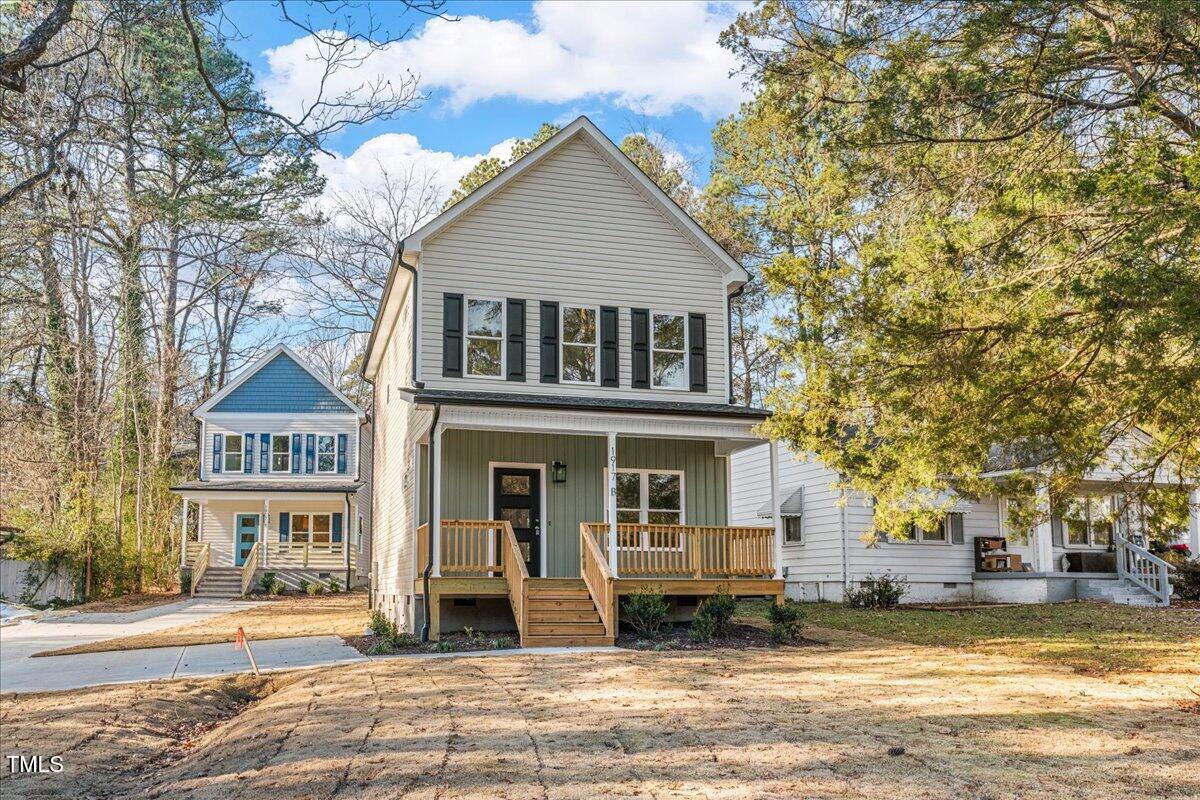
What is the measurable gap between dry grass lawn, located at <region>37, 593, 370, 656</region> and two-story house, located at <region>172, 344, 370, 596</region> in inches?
186

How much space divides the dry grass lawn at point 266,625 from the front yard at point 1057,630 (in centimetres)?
901

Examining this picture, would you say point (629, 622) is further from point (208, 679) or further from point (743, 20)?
point (743, 20)

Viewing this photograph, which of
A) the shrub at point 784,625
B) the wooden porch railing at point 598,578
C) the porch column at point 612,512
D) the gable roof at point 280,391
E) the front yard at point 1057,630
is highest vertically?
the gable roof at point 280,391

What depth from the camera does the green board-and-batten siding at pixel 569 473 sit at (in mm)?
16938

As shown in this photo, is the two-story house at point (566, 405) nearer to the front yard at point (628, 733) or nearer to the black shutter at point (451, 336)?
the black shutter at point (451, 336)

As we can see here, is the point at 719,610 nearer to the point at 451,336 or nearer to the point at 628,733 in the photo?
the point at 451,336

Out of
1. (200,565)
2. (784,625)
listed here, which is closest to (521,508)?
(784,625)

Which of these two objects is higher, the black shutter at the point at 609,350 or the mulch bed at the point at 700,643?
the black shutter at the point at 609,350

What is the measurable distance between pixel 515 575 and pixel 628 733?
6.88 meters

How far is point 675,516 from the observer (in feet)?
59.5

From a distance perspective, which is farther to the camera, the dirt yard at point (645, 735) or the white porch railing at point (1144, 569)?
the white porch railing at point (1144, 569)

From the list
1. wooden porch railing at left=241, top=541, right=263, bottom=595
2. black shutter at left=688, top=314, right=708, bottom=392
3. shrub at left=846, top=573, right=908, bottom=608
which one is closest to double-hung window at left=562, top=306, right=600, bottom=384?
black shutter at left=688, top=314, right=708, bottom=392

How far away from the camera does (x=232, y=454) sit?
3538cm

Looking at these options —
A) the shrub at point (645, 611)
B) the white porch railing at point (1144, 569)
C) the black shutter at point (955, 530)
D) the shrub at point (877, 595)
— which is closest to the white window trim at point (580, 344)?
the shrub at point (645, 611)
